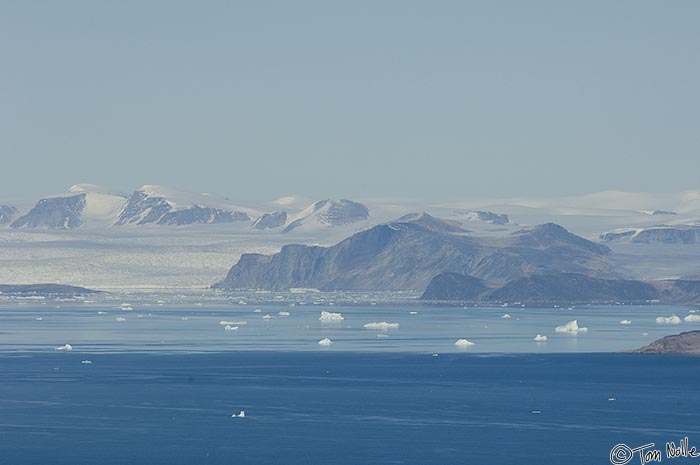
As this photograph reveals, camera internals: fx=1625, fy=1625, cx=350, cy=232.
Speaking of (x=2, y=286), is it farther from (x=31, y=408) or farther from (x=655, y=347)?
(x=31, y=408)

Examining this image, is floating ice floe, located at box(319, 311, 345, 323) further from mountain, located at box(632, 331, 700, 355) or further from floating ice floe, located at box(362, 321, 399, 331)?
mountain, located at box(632, 331, 700, 355)

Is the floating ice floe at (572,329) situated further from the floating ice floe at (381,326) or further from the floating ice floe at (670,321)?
the floating ice floe at (670,321)

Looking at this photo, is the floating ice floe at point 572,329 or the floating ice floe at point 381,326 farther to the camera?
Answer: the floating ice floe at point 381,326

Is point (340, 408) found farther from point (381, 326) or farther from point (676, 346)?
point (381, 326)

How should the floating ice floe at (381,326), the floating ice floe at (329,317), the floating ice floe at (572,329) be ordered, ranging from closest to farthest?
the floating ice floe at (572,329) < the floating ice floe at (381,326) < the floating ice floe at (329,317)
